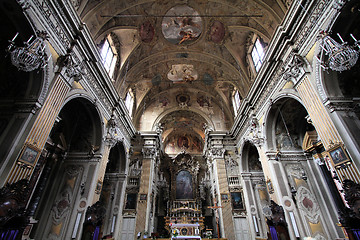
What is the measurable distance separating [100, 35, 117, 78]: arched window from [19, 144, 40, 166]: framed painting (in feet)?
22.3

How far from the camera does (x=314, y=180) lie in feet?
27.3

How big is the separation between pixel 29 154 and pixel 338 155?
333 inches

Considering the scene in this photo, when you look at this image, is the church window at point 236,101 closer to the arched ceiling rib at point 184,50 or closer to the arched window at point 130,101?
the arched ceiling rib at point 184,50

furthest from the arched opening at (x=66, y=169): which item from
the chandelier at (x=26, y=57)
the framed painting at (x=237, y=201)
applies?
the framed painting at (x=237, y=201)

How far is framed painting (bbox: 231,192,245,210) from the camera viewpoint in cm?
1270

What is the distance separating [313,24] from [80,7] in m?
9.13

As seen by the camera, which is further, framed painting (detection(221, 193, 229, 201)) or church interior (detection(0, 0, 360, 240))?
framed painting (detection(221, 193, 229, 201))

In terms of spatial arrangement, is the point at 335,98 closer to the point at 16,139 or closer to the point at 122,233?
the point at 16,139

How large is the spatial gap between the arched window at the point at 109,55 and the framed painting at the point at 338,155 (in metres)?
11.0

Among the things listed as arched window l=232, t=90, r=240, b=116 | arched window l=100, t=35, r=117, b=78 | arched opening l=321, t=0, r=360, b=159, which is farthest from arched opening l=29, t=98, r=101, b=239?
arched window l=232, t=90, r=240, b=116

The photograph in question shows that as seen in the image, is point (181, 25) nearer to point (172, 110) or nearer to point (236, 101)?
point (236, 101)

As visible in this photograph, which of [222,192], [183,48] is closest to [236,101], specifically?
[183,48]

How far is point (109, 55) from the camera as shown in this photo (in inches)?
439

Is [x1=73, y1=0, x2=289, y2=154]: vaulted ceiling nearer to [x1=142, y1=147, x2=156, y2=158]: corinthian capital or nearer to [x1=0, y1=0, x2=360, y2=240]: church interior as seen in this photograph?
[x1=0, y1=0, x2=360, y2=240]: church interior
